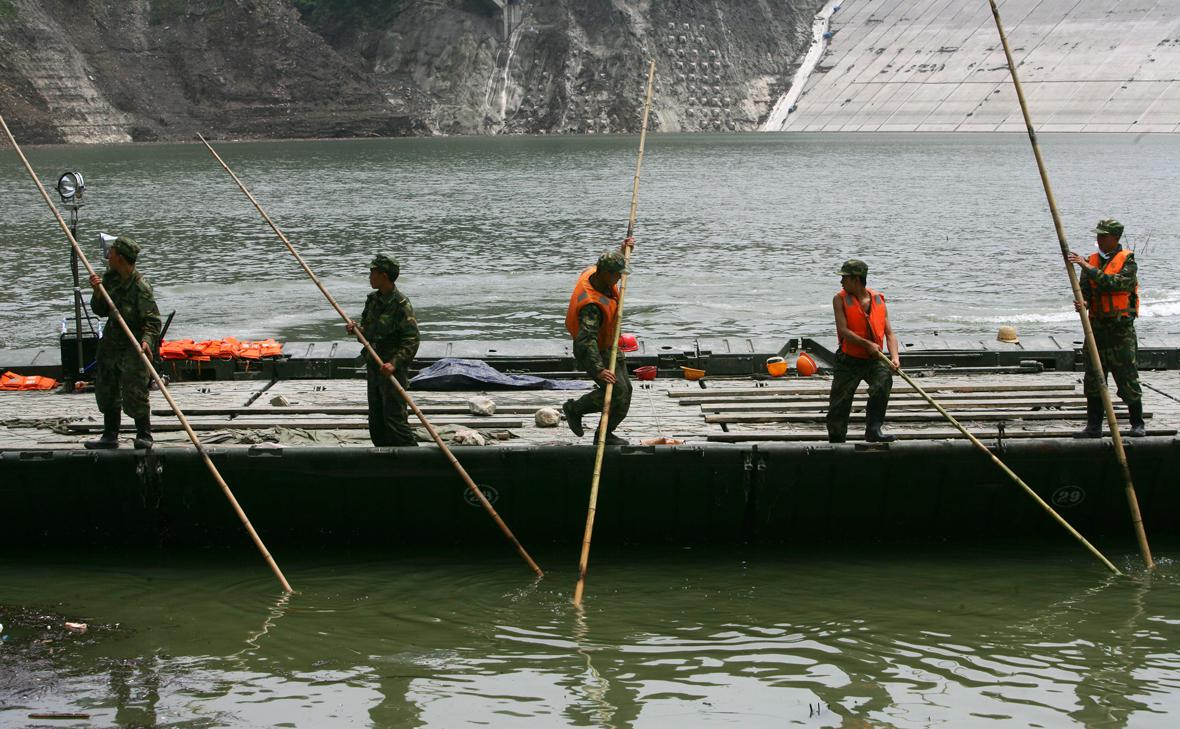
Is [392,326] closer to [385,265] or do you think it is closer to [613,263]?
[385,265]

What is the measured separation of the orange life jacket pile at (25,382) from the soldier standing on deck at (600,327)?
6751 mm

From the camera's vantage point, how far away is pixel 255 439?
12.7 metres

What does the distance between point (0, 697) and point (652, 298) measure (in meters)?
24.4

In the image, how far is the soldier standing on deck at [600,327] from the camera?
11352 mm

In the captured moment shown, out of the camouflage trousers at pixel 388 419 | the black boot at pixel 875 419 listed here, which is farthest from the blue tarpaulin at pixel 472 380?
the black boot at pixel 875 419

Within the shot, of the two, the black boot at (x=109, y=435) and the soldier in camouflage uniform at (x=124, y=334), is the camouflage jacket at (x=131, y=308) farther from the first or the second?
the black boot at (x=109, y=435)

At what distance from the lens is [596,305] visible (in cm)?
1152

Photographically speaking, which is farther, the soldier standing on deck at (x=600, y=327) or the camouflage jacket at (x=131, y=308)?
the camouflage jacket at (x=131, y=308)

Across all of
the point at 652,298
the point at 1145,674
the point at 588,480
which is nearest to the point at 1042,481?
the point at 1145,674

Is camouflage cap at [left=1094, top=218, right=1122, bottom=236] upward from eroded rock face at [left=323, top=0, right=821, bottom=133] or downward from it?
downward

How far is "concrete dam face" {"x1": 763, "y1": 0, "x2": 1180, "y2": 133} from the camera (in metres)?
105

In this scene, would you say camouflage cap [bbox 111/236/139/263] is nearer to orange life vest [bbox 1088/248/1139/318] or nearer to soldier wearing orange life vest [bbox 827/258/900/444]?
soldier wearing orange life vest [bbox 827/258/900/444]

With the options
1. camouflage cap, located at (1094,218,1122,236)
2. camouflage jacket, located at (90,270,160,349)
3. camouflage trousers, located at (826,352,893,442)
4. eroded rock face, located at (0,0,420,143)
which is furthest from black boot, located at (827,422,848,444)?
eroded rock face, located at (0,0,420,143)

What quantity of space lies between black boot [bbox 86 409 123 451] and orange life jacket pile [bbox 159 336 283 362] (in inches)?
150
